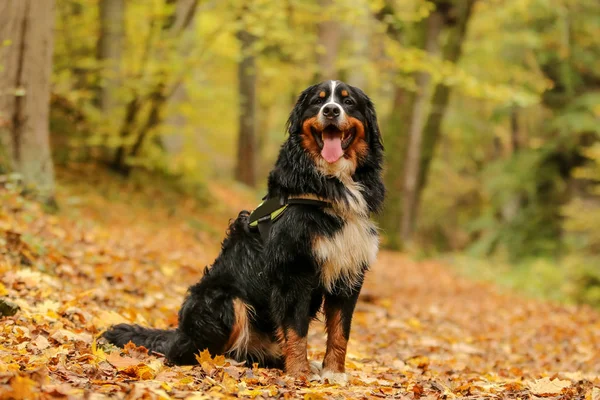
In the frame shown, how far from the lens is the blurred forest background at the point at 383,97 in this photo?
10.1 meters

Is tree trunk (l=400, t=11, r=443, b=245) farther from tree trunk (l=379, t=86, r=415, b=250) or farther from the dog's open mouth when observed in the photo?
the dog's open mouth

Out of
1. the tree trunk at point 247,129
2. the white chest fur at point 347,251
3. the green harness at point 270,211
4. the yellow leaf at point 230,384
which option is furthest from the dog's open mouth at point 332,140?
the tree trunk at point 247,129

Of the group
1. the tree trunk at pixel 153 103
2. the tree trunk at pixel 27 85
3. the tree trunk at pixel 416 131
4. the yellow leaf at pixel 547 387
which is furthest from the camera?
the tree trunk at pixel 416 131

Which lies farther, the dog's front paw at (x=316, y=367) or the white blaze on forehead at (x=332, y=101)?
the dog's front paw at (x=316, y=367)

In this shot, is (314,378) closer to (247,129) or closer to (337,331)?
(337,331)

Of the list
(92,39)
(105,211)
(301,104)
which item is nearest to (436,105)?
(92,39)

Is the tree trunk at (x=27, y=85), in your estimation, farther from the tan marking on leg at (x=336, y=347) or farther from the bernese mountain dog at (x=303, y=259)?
the tan marking on leg at (x=336, y=347)

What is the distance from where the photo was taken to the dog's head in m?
4.18

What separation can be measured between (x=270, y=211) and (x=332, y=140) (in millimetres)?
630

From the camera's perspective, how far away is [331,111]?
13.6ft

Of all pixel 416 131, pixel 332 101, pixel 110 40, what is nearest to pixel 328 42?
pixel 416 131

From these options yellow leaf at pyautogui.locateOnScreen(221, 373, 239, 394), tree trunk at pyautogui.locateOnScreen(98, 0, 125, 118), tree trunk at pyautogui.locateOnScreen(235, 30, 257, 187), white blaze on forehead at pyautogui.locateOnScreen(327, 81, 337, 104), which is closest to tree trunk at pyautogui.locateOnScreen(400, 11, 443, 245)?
tree trunk at pyautogui.locateOnScreen(235, 30, 257, 187)

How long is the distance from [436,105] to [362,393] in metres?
14.7

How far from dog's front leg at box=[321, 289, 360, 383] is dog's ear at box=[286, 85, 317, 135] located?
113cm
